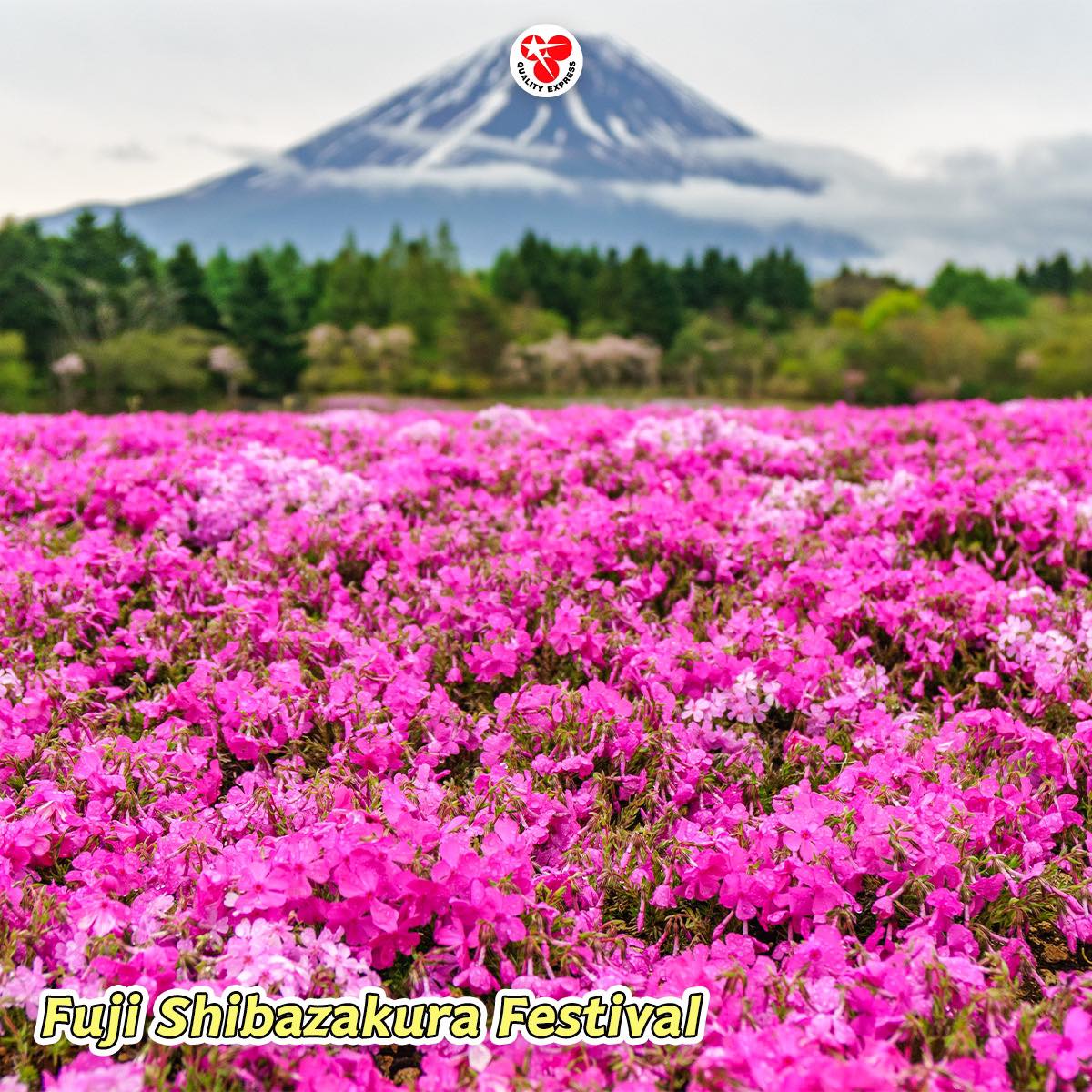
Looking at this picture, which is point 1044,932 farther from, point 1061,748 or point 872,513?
point 872,513

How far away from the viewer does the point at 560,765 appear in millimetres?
3344

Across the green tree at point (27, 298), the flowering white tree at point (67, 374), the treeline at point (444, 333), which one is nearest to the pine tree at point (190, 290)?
the treeline at point (444, 333)

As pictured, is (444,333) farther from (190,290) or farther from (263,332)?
(190,290)

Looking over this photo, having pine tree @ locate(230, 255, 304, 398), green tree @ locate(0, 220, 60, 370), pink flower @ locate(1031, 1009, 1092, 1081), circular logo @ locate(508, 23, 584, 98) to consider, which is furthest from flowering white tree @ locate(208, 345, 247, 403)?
pink flower @ locate(1031, 1009, 1092, 1081)

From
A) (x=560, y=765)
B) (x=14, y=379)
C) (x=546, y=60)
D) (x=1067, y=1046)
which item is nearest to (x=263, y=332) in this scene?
(x=14, y=379)

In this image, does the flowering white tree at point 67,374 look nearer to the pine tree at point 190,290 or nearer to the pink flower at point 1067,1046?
the pine tree at point 190,290

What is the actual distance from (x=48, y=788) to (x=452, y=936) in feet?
5.13

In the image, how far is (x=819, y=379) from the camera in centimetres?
4481

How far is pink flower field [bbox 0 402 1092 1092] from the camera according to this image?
7.59 ft

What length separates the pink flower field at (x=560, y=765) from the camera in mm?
2312

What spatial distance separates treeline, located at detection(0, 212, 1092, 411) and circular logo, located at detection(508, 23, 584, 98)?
3316 cm

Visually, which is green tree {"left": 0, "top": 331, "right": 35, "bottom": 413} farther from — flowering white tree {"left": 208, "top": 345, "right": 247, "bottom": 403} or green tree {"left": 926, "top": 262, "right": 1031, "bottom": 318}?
green tree {"left": 926, "top": 262, "right": 1031, "bottom": 318}

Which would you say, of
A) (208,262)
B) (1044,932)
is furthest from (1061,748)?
(208,262)

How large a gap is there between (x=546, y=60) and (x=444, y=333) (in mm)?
38734
